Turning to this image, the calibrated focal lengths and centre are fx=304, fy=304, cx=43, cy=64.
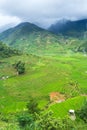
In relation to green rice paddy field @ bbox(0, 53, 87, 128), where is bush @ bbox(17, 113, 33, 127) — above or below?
above

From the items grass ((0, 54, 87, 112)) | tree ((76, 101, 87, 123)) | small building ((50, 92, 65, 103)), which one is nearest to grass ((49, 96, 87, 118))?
small building ((50, 92, 65, 103))

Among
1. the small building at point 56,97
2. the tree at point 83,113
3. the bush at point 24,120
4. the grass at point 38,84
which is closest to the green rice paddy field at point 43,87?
the grass at point 38,84

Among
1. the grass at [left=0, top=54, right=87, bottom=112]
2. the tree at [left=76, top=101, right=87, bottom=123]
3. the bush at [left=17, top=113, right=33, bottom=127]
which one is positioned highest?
A: the bush at [left=17, top=113, right=33, bottom=127]

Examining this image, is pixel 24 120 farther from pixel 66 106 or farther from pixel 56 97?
pixel 56 97

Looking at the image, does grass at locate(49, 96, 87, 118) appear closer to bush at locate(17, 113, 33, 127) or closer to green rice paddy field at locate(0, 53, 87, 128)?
green rice paddy field at locate(0, 53, 87, 128)

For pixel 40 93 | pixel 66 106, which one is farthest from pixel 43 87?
pixel 66 106

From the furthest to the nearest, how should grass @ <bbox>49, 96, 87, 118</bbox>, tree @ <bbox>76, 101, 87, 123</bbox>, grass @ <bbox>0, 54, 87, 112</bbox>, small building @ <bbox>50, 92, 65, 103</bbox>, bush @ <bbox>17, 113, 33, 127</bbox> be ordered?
grass @ <bbox>0, 54, 87, 112</bbox> < small building @ <bbox>50, 92, 65, 103</bbox> < grass @ <bbox>49, 96, 87, 118</bbox> < tree @ <bbox>76, 101, 87, 123</bbox> < bush @ <bbox>17, 113, 33, 127</bbox>

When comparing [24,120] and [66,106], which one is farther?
[66,106]

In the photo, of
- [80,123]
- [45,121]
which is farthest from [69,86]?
[45,121]

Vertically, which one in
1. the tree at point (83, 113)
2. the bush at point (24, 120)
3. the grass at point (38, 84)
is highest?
the bush at point (24, 120)

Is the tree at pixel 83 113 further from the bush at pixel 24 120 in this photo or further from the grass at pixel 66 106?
the bush at pixel 24 120

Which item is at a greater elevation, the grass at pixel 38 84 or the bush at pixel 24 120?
the bush at pixel 24 120
